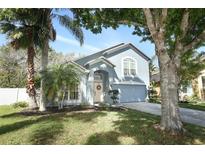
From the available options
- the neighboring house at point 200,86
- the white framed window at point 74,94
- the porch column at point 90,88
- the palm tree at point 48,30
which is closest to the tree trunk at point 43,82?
the palm tree at point 48,30

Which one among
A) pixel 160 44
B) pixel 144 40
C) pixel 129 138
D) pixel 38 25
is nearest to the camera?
pixel 129 138

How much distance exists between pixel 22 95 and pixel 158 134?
18.2 m

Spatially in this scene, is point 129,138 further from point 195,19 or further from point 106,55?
point 106,55

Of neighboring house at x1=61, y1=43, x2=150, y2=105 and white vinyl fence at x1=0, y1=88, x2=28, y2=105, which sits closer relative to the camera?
neighboring house at x1=61, y1=43, x2=150, y2=105

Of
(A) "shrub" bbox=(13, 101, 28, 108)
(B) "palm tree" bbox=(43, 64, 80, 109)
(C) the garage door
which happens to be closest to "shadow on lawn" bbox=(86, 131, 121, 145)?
(B) "palm tree" bbox=(43, 64, 80, 109)

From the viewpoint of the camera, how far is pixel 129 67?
21.7m

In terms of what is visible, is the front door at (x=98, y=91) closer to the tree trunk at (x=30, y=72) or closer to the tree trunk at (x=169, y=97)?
the tree trunk at (x=30, y=72)

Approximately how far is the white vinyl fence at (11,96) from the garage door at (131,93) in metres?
10.1

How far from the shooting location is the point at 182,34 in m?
8.41

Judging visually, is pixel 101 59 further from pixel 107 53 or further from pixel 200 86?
pixel 200 86

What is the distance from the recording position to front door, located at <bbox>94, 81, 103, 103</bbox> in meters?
19.9

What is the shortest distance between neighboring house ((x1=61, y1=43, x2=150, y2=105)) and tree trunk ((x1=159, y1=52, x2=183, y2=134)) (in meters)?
11.0

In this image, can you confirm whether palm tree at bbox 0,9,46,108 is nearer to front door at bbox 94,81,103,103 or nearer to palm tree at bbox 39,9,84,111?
palm tree at bbox 39,9,84,111
